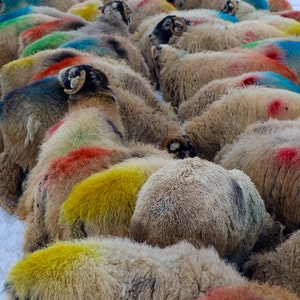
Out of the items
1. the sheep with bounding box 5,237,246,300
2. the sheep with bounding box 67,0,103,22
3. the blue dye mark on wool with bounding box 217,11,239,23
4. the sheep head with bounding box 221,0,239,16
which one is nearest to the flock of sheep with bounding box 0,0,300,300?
the sheep with bounding box 5,237,246,300

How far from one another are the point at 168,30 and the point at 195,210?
14.2ft

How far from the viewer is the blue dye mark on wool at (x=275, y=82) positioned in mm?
4918

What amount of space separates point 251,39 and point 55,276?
494 cm

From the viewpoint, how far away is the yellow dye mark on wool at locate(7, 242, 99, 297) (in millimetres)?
2115

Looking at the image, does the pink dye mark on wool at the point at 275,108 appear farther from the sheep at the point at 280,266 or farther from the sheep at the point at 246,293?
the sheep at the point at 246,293

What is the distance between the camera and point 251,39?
6.56 meters

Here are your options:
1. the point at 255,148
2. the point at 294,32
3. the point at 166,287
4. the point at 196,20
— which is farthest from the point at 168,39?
the point at 166,287

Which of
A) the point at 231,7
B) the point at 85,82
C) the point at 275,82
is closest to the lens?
the point at 85,82

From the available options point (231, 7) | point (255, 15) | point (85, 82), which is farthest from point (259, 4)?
point (85, 82)

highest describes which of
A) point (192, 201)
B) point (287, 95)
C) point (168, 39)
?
point (192, 201)

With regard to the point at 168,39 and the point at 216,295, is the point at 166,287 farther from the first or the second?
the point at 168,39

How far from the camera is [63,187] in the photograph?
3.11 meters

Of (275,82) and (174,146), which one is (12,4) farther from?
(174,146)

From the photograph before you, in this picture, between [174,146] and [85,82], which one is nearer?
[174,146]
